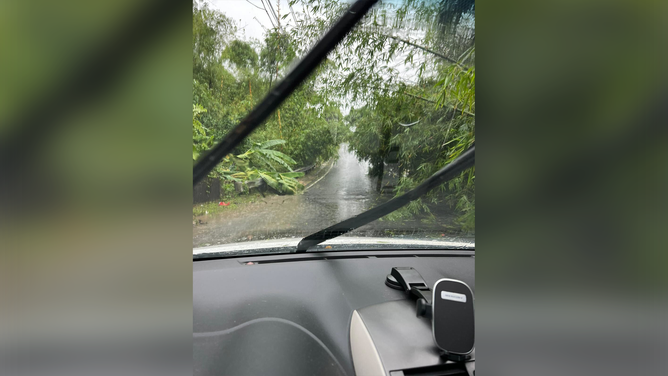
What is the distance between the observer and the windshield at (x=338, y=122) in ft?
4.62

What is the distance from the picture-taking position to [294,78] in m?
1.36

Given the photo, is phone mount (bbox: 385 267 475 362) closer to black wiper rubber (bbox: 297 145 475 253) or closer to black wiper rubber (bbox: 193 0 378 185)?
black wiper rubber (bbox: 297 145 475 253)

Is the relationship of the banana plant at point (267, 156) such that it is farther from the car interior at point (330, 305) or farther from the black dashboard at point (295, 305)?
the black dashboard at point (295, 305)

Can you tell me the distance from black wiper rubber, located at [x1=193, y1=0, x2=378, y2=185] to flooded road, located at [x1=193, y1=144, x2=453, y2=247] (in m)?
1.05

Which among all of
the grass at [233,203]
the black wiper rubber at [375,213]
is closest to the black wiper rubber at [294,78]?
the grass at [233,203]

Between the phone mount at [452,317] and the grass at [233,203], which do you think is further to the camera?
the grass at [233,203]

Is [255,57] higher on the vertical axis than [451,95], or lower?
A: higher
